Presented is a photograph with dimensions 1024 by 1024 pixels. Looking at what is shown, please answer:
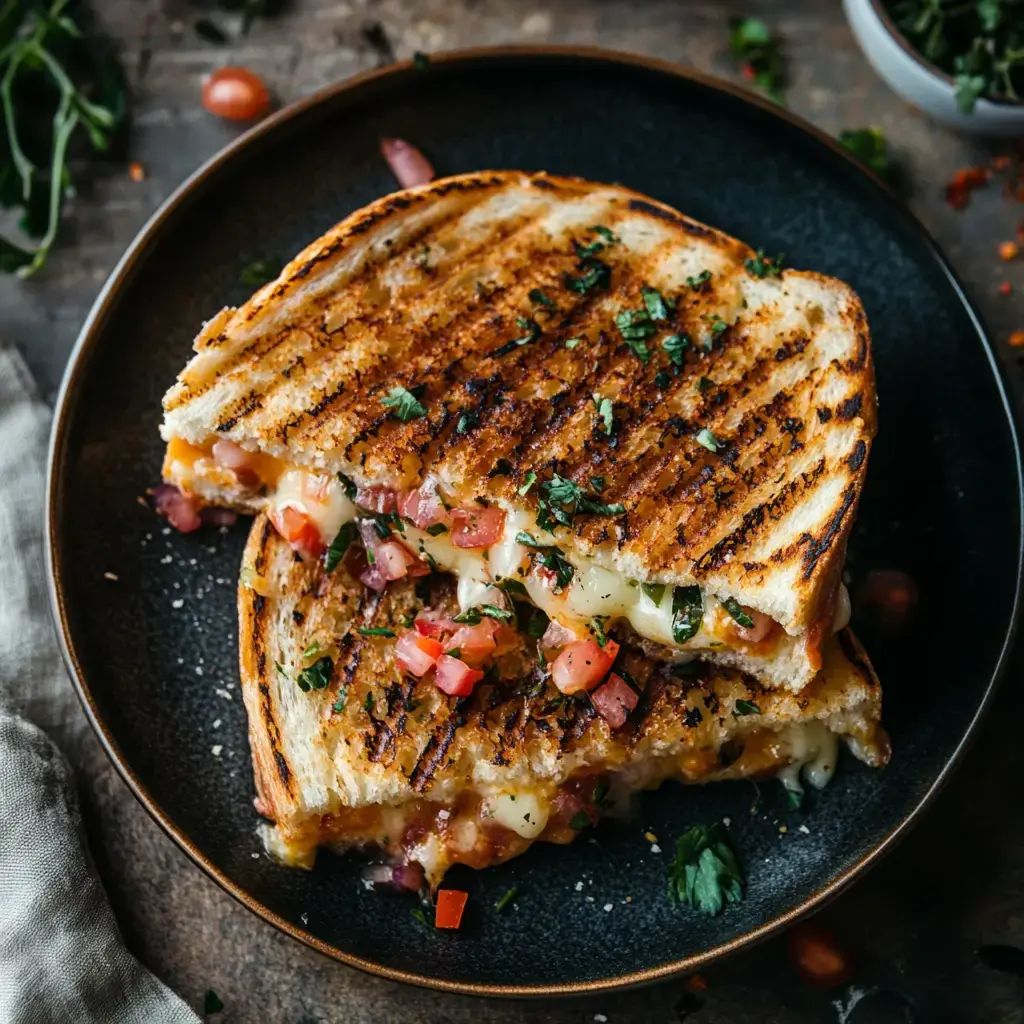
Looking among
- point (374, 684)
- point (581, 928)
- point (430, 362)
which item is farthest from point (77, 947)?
point (430, 362)

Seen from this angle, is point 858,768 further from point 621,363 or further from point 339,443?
point 339,443

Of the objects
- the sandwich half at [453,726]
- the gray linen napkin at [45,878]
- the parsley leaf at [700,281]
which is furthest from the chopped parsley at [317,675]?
the parsley leaf at [700,281]

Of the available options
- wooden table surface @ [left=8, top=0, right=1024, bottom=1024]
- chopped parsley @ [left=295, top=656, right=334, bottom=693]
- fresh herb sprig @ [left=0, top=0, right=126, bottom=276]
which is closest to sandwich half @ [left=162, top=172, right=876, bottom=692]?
chopped parsley @ [left=295, top=656, right=334, bottom=693]

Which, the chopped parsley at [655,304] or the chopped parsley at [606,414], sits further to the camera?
the chopped parsley at [655,304]

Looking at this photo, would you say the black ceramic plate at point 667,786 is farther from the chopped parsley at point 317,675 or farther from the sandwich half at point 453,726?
the chopped parsley at point 317,675

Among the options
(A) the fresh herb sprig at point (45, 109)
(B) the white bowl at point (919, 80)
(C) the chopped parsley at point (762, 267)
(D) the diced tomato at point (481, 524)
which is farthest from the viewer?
(A) the fresh herb sprig at point (45, 109)

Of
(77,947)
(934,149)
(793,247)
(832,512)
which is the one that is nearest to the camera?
(832,512)
